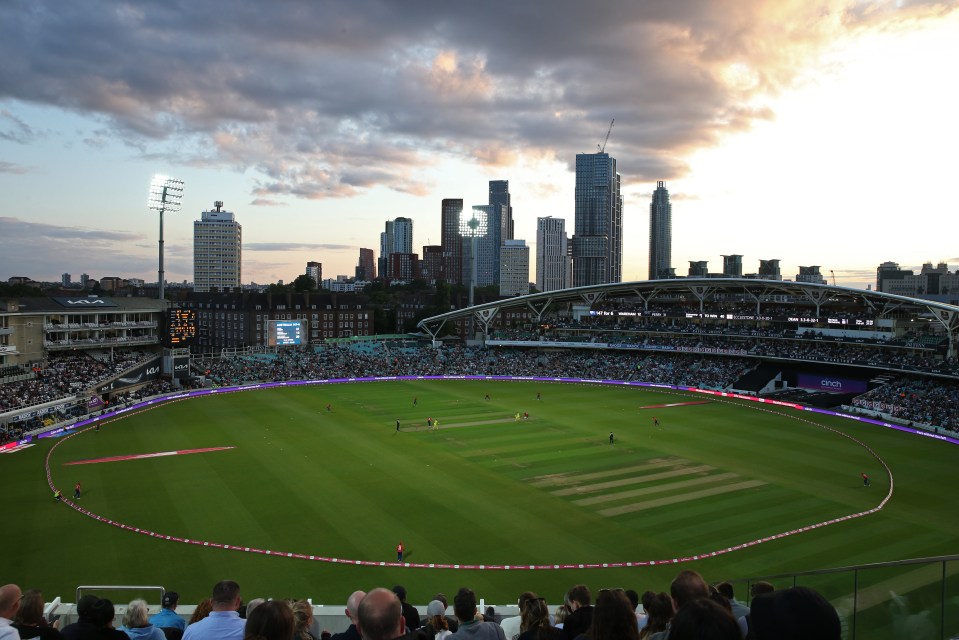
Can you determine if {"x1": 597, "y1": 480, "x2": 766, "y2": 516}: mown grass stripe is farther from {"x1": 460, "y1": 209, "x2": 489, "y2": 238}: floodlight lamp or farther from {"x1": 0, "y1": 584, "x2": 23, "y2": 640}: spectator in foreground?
{"x1": 460, "y1": 209, "x2": 489, "y2": 238}: floodlight lamp

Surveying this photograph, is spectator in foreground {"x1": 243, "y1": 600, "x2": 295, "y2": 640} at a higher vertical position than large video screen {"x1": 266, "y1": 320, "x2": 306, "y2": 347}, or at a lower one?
higher

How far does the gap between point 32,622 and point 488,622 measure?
4465 millimetres

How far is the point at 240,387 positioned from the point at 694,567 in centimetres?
5620

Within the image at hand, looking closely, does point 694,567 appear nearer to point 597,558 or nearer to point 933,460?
point 597,558

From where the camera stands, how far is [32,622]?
21.2ft

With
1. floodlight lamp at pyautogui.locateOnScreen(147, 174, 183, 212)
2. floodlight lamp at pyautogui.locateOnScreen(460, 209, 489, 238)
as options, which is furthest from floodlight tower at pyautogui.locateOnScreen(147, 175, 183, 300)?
floodlight lamp at pyautogui.locateOnScreen(460, 209, 489, 238)

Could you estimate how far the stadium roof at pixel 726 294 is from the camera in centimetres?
6712

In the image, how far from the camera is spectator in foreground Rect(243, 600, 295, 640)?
4.98 meters

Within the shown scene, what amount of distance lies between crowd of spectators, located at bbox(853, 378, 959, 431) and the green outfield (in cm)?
408

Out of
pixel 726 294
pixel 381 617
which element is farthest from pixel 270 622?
pixel 726 294

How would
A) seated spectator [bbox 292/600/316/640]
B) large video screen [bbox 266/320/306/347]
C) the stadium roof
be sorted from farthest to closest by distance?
large video screen [bbox 266/320/306/347]
the stadium roof
seated spectator [bbox 292/600/316/640]

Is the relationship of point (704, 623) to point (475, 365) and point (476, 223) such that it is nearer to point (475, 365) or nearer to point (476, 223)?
point (475, 365)

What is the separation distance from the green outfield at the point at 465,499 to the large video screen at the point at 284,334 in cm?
2760

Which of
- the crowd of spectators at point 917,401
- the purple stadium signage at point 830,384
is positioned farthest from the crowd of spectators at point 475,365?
the crowd of spectators at point 917,401
